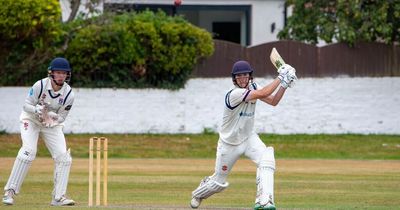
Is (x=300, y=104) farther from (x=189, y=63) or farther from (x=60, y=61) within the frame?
(x=60, y=61)

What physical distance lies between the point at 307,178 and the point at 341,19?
1013 cm

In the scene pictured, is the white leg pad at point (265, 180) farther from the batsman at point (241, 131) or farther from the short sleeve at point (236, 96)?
the short sleeve at point (236, 96)

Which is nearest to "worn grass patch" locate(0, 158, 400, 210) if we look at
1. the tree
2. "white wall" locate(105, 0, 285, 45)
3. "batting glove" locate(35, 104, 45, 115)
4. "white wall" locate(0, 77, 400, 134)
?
"batting glove" locate(35, 104, 45, 115)

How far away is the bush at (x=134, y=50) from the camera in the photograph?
2786 centimetres

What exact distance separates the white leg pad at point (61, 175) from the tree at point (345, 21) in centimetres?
1582

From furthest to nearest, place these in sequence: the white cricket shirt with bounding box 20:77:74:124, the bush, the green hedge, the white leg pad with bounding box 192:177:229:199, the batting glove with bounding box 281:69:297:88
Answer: the bush → the green hedge → the white cricket shirt with bounding box 20:77:74:124 → the white leg pad with bounding box 192:177:229:199 → the batting glove with bounding box 281:69:297:88

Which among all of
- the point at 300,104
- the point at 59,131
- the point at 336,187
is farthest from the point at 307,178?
the point at 300,104

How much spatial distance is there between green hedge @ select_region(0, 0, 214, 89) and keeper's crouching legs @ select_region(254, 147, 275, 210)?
15136mm

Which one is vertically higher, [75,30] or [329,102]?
[75,30]

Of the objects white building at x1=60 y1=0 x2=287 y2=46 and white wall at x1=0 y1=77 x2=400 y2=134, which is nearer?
white wall at x1=0 y1=77 x2=400 y2=134

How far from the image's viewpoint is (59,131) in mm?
14086

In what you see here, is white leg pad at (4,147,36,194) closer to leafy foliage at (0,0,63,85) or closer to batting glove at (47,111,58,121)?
batting glove at (47,111,58,121)

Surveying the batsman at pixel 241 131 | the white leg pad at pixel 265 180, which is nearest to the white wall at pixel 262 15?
the batsman at pixel 241 131

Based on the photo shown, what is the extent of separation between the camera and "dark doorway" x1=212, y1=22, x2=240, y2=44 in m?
39.1
